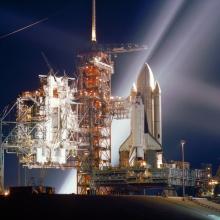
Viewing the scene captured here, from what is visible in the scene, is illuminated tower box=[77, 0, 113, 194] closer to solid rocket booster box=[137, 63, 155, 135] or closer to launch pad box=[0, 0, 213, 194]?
launch pad box=[0, 0, 213, 194]

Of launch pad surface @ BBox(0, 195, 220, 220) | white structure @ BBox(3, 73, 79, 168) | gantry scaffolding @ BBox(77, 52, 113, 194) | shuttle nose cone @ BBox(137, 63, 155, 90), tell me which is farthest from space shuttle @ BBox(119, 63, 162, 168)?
launch pad surface @ BBox(0, 195, 220, 220)

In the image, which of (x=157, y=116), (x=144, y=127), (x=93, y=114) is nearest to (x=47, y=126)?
(x=93, y=114)

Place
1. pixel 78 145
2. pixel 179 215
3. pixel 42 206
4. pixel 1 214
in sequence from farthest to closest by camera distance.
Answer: pixel 78 145 → pixel 179 215 → pixel 42 206 → pixel 1 214

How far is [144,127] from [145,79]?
873 centimetres

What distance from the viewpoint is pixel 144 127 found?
300ft

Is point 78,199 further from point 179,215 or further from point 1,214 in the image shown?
point 1,214

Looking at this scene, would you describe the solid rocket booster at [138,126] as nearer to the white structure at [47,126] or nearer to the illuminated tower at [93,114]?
the illuminated tower at [93,114]

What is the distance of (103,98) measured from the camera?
95.4 meters

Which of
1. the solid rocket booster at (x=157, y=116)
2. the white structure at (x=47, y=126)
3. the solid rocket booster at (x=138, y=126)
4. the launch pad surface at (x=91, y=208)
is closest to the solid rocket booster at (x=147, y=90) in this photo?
the solid rocket booster at (x=157, y=116)

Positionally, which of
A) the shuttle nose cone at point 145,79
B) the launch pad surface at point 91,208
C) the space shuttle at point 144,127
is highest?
the shuttle nose cone at point 145,79

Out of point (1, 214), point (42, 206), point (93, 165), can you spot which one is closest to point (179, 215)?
point (42, 206)

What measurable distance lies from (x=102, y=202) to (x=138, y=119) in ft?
129

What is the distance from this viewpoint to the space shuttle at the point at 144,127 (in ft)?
292

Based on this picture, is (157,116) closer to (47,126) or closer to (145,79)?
(145,79)
